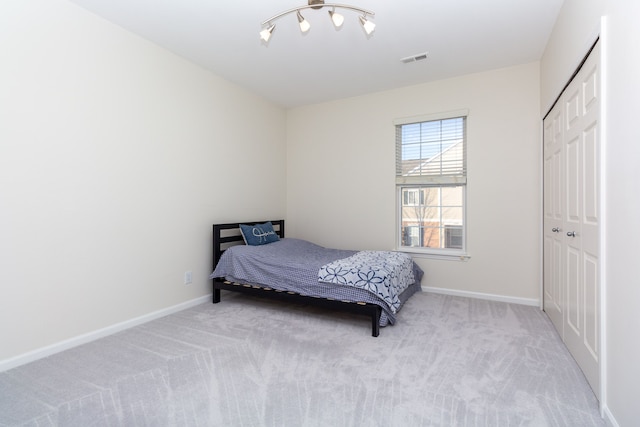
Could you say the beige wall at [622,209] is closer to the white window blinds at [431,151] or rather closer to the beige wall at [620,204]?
the beige wall at [620,204]

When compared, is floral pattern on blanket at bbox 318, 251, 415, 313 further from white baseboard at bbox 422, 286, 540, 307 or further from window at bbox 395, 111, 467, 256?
window at bbox 395, 111, 467, 256

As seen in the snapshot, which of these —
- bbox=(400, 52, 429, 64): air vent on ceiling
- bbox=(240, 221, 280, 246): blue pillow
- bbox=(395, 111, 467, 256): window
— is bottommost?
bbox=(240, 221, 280, 246): blue pillow

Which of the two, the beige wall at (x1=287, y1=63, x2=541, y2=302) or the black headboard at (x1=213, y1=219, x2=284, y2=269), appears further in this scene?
the black headboard at (x1=213, y1=219, x2=284, y2=269)

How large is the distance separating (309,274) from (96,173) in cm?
202

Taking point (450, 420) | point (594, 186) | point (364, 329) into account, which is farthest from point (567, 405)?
point (364, 329)

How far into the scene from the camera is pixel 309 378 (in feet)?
6.49

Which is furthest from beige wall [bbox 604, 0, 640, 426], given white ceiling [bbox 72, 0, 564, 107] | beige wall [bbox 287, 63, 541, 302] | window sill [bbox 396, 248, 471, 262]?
window sill [bbox 396, 248, 471, 262]

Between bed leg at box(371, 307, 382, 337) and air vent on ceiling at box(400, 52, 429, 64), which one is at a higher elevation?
air vent on ceiling at box(400, 52, 429, 64)

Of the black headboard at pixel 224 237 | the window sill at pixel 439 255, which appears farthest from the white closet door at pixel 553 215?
the black headboard at pixel 224 237

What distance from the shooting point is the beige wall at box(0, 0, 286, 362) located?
2.17 meters

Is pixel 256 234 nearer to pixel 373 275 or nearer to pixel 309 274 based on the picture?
pixel 309 274

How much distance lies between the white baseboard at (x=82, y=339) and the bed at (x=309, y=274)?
1.83ft

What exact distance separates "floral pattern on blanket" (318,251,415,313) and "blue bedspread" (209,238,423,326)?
5cm

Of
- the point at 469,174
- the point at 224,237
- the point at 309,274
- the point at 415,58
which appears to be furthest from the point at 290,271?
the point at 415,58
